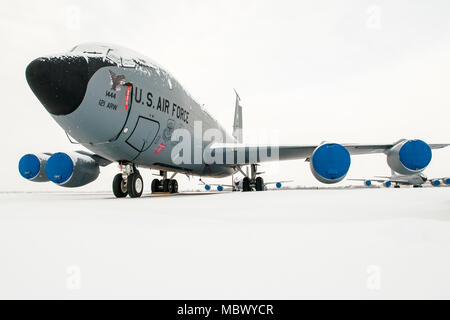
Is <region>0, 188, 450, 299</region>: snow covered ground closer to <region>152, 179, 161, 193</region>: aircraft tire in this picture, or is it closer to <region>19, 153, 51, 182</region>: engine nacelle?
<region>19, 153, 51, 182</region>: engine nacelle

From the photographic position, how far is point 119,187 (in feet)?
21.3

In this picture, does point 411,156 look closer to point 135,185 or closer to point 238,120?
point 135,185

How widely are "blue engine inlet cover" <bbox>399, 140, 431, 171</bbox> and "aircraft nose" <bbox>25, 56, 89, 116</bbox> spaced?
7484 mm

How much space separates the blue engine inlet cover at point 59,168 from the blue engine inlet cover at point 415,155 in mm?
8948

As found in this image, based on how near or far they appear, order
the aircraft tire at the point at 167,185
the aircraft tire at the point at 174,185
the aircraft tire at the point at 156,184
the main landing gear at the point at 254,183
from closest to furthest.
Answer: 1. the aircraft tire at the point at 167,185
2. the aircraft tire at the point at 156,184
3. the aircraft tire at the point at 174,185
4. the main landing gear at the point at 254,183

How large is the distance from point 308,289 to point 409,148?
689cm

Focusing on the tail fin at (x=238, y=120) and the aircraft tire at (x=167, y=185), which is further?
the tail fin at (x=238, y=120)

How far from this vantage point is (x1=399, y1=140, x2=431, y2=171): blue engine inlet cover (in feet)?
20.0

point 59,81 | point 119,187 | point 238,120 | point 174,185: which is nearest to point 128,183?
point 119,187

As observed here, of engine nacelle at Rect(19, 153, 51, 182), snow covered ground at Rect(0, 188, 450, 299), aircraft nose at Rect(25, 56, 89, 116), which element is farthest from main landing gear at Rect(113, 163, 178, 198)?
snow covered ground at Rect(0, 188, 450, 299)

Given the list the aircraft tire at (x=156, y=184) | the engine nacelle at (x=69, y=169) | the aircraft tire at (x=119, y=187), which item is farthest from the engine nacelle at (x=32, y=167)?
the aircraft tire at (x=156, y=184)

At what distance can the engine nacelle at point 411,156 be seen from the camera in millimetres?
6102

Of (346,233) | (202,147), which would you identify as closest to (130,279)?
(346,233)

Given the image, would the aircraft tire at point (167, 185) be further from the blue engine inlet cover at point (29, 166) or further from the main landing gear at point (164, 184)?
the blue engine inlet cover at point (29, 166)
